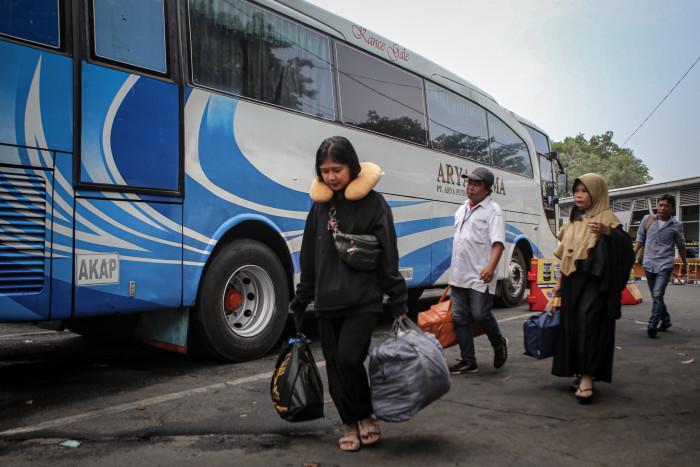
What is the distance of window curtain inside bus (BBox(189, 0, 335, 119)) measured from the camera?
513 cm

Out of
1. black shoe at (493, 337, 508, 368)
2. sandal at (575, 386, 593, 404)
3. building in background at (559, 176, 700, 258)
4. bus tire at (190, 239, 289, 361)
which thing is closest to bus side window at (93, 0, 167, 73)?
bus tire at (190, 239, 289, 361)

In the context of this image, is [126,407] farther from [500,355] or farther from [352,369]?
[500,355]

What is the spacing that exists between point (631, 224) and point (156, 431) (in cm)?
3043

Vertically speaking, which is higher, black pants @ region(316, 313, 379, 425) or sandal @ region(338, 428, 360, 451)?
black pants @ region(316, 313, 379, 425)

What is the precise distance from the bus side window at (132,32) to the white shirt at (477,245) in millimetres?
2918

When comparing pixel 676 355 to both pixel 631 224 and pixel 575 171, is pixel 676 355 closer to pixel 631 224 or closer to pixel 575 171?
pixel 631 224

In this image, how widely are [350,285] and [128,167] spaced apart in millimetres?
2295

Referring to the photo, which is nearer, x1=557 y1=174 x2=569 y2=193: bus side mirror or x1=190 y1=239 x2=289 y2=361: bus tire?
x1=190 y1=239 x2=289 y2=361: bus tire

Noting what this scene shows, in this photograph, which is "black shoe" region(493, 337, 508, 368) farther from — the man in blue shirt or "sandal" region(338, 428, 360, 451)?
the man in blue shirt

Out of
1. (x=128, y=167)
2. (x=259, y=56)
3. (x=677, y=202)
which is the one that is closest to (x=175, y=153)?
(x=128, y=167)

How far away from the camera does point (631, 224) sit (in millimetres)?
29500

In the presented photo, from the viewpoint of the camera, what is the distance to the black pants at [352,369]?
309cm

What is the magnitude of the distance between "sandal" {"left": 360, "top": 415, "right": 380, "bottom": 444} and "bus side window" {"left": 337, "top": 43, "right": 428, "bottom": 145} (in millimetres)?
4174

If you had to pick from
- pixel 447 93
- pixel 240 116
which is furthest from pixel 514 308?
pixel 240 116
